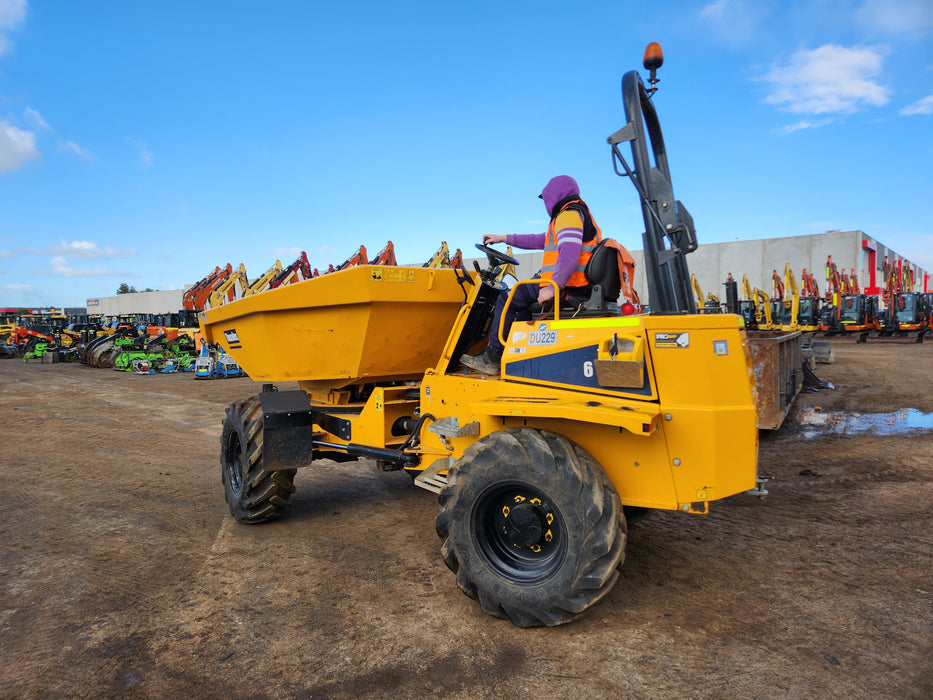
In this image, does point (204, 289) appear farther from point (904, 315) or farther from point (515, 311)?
point (904, 315)

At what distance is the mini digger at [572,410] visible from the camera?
3076mm

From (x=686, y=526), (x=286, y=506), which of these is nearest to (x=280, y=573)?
(x=286, y=506)

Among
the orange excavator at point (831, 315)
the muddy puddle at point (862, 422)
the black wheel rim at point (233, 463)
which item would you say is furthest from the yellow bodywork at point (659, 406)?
the orange excavator at point (831, 315)

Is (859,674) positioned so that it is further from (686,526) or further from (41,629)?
(41,629)

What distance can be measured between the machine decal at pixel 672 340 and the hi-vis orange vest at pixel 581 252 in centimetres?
76

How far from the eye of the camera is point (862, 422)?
880cm

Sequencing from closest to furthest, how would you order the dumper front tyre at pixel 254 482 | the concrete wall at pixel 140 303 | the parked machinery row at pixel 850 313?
the dumper front tyre at pixel 254 482 → the parked machinery row at pixel 850 313 → the concrete wall at pixel 140 303

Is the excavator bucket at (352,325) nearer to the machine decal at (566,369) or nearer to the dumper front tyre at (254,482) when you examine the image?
the dumper front tyre at (254,482)

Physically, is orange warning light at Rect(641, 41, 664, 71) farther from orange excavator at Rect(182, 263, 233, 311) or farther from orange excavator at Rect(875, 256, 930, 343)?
orange excavator at Rect(875, 256, 930, 343)

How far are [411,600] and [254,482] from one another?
1.98 meters

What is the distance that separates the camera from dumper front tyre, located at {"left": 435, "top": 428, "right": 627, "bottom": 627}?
3043 millimetres

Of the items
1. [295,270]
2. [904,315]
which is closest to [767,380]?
[295,270]

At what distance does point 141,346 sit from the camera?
79.0 ft

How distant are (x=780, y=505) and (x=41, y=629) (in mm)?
5412
